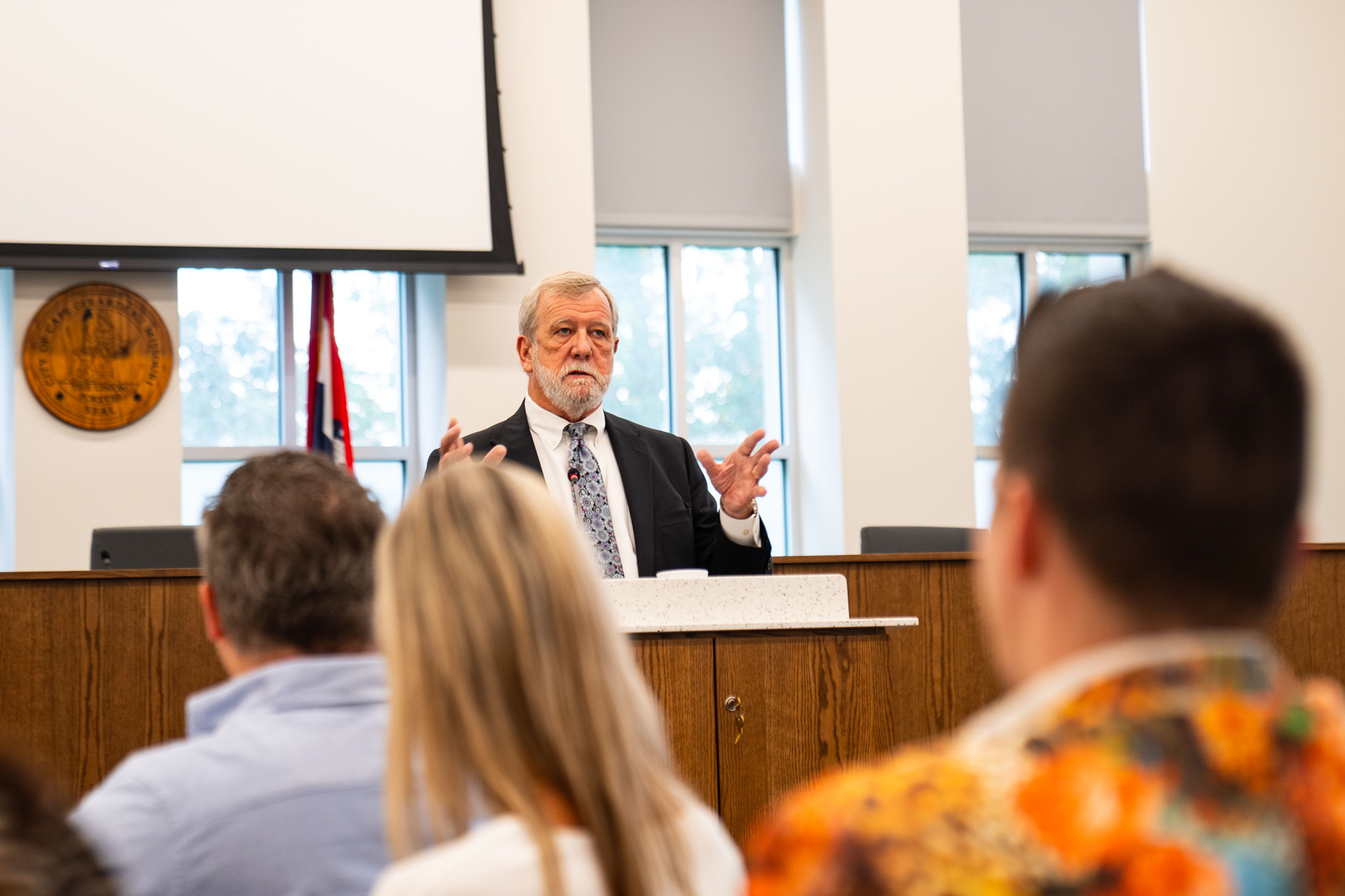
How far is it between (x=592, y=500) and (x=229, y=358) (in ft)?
Result: 8.87

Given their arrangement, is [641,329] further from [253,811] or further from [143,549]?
[253,811]

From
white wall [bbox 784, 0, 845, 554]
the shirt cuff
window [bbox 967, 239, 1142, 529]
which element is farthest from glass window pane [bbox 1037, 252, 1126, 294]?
the shirt cuff

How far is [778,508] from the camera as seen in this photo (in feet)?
19.7

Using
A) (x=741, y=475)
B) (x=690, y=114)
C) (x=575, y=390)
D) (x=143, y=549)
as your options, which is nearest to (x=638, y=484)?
(x=575, y=390)

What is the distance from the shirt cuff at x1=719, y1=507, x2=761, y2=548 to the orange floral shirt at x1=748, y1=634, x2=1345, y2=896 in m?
2.45

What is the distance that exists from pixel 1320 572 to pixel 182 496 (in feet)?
13.7

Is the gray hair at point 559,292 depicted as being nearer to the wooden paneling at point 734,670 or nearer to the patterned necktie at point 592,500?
the patterned necktie at point 592,500

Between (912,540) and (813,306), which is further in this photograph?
(813,306)

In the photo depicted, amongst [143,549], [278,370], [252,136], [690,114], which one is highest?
[690,114]

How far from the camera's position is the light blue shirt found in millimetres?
1014

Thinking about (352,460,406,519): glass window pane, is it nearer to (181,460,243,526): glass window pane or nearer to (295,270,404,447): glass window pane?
(295,270,404,447): glass window pane

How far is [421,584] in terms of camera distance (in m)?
0.88

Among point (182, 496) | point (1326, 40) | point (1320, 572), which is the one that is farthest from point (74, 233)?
point (1326, 40)

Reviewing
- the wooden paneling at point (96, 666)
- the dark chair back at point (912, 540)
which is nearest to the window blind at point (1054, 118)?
the dark chair back at point (912, 540)
